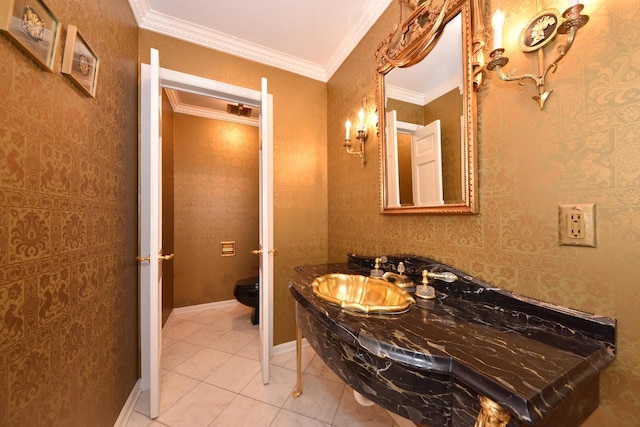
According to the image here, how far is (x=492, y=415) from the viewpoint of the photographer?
470 millimetres

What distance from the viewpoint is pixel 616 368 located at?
0.63 meters

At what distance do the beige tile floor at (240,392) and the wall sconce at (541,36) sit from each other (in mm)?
1865

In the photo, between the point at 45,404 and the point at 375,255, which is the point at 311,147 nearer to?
the point at 375,255

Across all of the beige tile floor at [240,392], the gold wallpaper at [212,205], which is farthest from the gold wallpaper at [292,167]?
the gold wallpaper at [212,205]

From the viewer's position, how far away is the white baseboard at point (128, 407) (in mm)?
1305

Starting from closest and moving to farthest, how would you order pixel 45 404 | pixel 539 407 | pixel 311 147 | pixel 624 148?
pixel 539 407, pixel 624 148, pixel 45 404, pixel 311 147

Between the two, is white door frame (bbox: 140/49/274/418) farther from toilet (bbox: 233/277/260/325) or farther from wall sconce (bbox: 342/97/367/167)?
toilet (bbox: 233/277/260/325)

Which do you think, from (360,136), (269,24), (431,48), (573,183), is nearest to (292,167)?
(360,136)

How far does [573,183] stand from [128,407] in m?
2.56

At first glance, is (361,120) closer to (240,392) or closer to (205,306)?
(240,392)

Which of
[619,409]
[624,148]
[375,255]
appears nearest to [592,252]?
[624,148]

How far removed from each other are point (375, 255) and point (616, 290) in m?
1.07

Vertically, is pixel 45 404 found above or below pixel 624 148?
below

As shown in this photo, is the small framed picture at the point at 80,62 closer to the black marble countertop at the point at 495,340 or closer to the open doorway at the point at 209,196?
the black marble countertop at the point at 495,340
